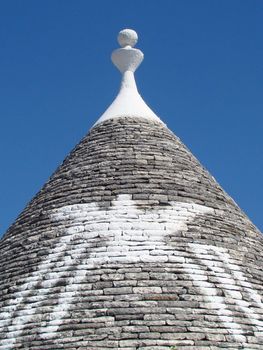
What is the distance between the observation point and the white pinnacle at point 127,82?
13969mm

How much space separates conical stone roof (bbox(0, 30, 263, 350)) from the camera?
9.80 meters

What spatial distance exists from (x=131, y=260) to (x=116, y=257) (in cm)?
20

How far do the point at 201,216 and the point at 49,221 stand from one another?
7.02 feet

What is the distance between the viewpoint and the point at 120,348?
941 cm

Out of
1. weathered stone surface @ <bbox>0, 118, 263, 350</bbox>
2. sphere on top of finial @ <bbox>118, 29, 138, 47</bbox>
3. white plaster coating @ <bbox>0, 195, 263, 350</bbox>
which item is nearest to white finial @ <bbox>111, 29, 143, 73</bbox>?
sphere on top of finial @ <bbox>118, 29, 138, 47</bbox>

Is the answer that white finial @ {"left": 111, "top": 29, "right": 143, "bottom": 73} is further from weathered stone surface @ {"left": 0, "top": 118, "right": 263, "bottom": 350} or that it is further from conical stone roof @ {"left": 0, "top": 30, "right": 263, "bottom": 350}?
weathered stone surface @ {"left": 0, "top": 118, "right": 263, "bottom": 350}

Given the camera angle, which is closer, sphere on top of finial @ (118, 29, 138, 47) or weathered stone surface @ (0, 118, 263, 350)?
weathered stone surface @ (0, 118, 263, 350)

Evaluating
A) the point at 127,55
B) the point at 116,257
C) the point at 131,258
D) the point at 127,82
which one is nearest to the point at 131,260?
the point at 131,258

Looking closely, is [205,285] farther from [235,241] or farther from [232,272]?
[235,241]

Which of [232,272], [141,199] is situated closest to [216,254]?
[232,272]

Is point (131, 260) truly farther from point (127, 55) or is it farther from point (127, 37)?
point (127, 37)

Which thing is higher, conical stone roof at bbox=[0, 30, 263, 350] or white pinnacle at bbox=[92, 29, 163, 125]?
white pinnacle at bbox=[92, 29, 163, 125]

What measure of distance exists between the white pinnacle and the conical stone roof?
29.9 inches

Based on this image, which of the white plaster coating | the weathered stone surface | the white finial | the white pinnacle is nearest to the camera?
the weathered stone surface
